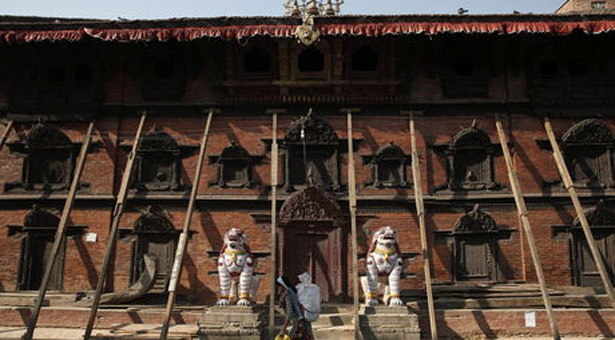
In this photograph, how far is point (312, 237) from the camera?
14.1 metres

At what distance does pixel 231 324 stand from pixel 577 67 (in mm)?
11369

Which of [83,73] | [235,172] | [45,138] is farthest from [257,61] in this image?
[45,138]

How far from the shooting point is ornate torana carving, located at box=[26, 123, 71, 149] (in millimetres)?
14750

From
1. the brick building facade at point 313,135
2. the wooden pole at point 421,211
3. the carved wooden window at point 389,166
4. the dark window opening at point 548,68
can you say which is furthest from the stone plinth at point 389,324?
the dark window opening at point 548,68

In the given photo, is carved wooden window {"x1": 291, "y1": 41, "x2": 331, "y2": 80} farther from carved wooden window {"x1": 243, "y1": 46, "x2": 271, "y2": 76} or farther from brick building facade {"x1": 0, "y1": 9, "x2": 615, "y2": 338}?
carved wooden window {"x1": 243, "y1": 46, "x2": 271, "y2": 76}

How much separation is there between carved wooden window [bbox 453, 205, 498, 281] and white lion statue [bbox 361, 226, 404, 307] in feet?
8.88

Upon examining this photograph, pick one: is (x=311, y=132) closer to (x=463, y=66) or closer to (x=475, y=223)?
(x=463, y=66)

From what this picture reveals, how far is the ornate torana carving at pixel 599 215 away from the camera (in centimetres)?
1386

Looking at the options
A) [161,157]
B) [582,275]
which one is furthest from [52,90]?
[582,275]

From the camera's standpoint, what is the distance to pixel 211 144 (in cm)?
1473

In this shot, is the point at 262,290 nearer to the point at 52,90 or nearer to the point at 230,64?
the point at 230,64

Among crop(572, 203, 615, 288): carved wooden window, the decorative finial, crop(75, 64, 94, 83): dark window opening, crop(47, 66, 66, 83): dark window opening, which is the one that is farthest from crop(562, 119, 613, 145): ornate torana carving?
crop(47, 66, 66, 83): dark window opening

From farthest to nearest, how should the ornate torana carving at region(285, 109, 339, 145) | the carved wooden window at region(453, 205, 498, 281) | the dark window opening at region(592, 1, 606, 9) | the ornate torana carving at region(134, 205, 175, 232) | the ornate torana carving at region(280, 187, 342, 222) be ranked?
the dark window opening at region(592, 1, 606, 9) < the ornate torana carving at region(285, 109, 339, 145) < the ornate torana carving at region(134, 205, 175, 232) < the ornate torana carving at region(280, 187, 342, 222) < the carved wooden window at region(453, 205, 498, 281)

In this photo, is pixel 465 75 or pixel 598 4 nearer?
pixel 465 75
